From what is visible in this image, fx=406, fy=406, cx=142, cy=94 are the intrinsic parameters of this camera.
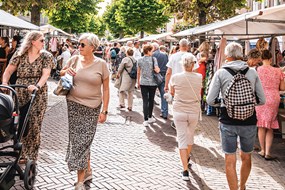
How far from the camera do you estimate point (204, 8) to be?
2239 cm

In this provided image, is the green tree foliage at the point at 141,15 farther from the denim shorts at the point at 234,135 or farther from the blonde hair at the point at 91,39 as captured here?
the denim shorts at the point at 234,135

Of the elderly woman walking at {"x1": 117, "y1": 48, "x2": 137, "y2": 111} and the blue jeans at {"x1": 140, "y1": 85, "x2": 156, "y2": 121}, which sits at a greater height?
the elderly woman walking at {"x1": 117, "y1": 48, "x2": 137, "y2": 111}

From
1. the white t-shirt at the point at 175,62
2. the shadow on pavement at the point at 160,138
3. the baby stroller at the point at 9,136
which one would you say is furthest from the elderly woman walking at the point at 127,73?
the baby stroller at the point at 9,136

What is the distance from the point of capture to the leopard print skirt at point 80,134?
15.8 feet

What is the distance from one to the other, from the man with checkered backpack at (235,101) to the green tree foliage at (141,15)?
4462 centimetres

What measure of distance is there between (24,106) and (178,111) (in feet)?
7.06

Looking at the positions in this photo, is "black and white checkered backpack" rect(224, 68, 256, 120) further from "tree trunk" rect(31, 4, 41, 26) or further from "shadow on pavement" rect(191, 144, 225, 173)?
"tree trunk" rect(31, 4, 41, 26)

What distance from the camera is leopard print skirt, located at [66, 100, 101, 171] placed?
190 inches

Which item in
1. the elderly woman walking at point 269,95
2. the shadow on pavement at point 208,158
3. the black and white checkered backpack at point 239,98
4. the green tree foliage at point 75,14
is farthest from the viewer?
the green tree foliage at point 75,14

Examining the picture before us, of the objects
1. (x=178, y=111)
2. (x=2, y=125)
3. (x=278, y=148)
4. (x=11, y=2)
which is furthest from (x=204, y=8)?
(x=2, y=125)

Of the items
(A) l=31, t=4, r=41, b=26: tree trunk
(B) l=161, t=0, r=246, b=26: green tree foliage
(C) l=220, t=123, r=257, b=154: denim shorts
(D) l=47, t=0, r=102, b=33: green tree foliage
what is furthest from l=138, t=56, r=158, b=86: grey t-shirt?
(D) l=47, t=0, r=102, b=33: green tree foliage

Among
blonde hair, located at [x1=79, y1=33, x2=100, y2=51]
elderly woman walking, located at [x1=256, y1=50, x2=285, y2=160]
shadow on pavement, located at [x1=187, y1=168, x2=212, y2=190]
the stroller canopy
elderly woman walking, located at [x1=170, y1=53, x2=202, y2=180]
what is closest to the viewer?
the stroller canopy

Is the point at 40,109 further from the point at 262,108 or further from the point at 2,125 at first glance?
the point at 262,108

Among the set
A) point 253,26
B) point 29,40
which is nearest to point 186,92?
point 29,40
